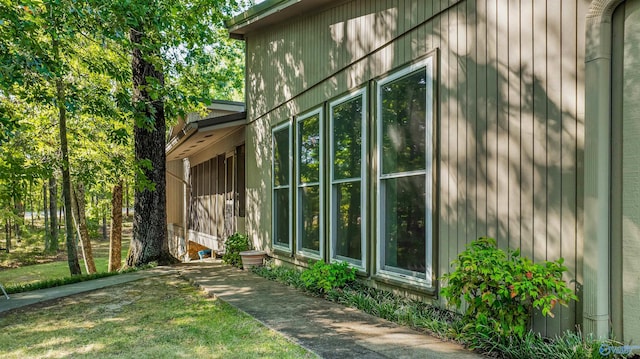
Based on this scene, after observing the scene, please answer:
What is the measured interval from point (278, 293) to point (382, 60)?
3273mm

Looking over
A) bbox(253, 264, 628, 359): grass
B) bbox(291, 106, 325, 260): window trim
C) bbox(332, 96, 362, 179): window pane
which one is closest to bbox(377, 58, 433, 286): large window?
bbox(253, 264, 628, 359): grass

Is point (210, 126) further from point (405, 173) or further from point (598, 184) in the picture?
point (598, 184)

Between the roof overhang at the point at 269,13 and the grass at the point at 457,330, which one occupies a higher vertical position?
the roof overhang at the point at 269,13

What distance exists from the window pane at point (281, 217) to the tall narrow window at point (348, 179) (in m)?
1.80

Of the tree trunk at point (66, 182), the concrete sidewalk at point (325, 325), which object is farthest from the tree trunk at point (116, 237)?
the concrete sidewalk at point (325, 325)

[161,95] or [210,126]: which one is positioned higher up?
[161,95]

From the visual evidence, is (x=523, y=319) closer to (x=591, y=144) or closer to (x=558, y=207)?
(x=558, y=207)

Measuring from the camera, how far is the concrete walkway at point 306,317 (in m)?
3.40

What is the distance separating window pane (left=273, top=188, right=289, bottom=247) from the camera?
7773 millimetres

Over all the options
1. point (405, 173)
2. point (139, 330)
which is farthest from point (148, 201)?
point (405, 173)

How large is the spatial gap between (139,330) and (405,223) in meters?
2.96

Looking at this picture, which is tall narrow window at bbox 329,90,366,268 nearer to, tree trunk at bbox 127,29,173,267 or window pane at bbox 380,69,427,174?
window pane at bbox 380,69,427,174

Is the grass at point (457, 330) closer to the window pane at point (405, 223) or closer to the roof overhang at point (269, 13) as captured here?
the window pane at point (405, 223)

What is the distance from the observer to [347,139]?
19.3 feet
